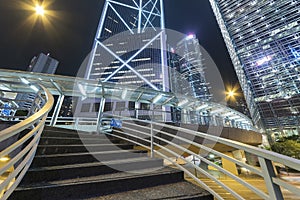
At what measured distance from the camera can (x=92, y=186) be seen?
1413mm

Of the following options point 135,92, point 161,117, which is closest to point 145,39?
point 135,92

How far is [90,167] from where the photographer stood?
168cm

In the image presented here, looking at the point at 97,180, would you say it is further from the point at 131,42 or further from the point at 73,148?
the point at 131,42

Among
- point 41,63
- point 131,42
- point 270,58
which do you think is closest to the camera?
point 131,42

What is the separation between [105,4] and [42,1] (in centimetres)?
1912

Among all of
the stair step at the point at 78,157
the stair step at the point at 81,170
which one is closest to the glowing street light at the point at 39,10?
the stair step at the point at 78,157

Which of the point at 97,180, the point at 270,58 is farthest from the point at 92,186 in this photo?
the point at 270,58

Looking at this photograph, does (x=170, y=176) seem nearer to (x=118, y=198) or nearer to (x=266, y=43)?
(x=118, y=198)

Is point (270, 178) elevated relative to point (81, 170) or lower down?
elevated

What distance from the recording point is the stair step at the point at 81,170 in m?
1.44

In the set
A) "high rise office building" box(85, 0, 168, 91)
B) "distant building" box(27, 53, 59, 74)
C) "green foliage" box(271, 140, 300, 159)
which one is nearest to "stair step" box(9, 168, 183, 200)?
"green foliage" box(271, 140, 300, 159)

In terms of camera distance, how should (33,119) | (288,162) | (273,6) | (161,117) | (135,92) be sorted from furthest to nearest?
(273,6), (135,92), (161,117), (33,119), (288,162)

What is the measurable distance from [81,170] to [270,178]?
1774mm

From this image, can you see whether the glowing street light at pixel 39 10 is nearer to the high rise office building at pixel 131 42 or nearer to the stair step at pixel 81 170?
the stair step at pixel 81 170
